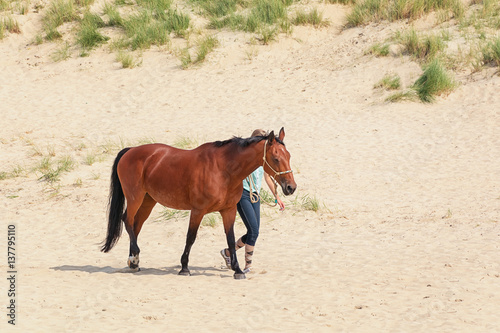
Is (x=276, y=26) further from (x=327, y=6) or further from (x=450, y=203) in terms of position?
(x=450, y=203)

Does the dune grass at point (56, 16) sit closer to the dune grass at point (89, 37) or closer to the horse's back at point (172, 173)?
the dune grass at point (89, 37)

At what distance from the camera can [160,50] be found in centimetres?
1878

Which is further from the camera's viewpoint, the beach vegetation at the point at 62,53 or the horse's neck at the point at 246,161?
the beach vegetation at the point at 62,53

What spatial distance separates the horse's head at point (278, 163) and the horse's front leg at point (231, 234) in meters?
0.75

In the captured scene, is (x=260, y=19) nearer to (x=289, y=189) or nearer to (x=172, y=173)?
(x=172, y=173)

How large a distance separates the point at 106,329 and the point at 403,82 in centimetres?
1148

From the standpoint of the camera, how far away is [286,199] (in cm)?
1131

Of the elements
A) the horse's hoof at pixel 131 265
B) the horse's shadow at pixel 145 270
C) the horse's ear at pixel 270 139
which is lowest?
the horse's shadow at pixel 145 270

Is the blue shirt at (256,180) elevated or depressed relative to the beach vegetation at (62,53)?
elevated

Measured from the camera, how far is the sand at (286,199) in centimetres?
655

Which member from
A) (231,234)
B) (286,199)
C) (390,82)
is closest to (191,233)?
(231,234)

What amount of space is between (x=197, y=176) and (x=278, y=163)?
0.94 metres

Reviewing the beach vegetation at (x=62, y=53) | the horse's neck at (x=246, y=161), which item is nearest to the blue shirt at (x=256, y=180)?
the horse's neck at (x=246, y=161)

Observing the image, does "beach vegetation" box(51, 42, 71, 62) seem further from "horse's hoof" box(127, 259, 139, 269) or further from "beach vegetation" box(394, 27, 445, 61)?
"horse's hoof" box(127, 259, 139, 269)
